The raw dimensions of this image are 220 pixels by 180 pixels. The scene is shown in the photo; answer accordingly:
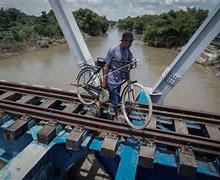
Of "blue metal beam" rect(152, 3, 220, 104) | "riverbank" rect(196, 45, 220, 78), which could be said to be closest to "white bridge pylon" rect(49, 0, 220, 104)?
A: "blue metal beam" rect(152, 3, 220, 104)

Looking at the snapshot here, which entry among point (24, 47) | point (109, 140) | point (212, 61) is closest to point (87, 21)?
point (24, 47)

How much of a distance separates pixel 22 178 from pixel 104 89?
1849 millimetres

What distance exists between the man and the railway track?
58cm

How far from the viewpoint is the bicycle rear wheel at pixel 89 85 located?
3932mm

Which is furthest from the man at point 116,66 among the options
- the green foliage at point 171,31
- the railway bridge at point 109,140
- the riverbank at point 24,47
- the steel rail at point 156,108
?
the green foliage at point 171,31

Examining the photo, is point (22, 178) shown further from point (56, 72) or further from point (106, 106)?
point (56, 72)

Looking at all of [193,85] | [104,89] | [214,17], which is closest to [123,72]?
[104,89]

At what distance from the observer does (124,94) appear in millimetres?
3512

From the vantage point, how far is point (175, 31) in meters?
31.6

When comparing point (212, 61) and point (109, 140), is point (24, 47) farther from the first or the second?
point (109, 140)

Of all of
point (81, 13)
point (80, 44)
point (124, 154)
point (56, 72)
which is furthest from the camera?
point (81, 13)

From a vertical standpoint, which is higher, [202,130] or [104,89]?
[104,89]

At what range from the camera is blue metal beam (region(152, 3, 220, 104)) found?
12.7 ft

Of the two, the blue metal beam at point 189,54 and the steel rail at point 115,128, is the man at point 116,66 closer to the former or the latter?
the steel rail at point 115,128
